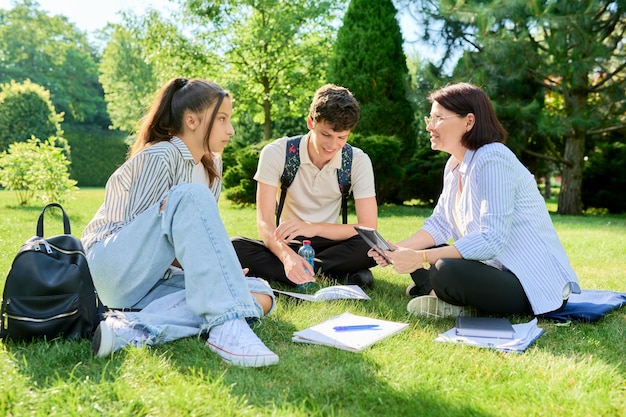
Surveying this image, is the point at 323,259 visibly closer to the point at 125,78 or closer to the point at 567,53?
the point at 567,53

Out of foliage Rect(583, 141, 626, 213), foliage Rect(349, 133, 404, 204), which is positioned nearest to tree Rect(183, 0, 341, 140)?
foliage Rect(349, 133, 404, 204)

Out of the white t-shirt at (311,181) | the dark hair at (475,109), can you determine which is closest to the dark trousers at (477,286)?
the dark hair at (475,109)

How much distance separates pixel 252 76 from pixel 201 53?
1.66m

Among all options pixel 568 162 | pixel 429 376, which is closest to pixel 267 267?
pixel 429 376

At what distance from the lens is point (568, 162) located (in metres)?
12.4

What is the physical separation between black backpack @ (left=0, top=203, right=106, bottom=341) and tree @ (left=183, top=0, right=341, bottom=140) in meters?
13.7

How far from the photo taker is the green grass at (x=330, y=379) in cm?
194

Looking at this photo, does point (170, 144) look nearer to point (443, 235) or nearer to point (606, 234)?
point (443, 235)

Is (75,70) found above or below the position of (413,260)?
above

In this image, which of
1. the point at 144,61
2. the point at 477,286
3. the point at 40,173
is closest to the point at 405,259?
the point at 477,286

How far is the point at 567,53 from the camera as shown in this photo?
1097cm

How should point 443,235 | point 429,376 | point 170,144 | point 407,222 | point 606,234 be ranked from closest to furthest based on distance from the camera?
point 429,376 < point 170,144 < point 443,235 < point 606,234 < point 407,222

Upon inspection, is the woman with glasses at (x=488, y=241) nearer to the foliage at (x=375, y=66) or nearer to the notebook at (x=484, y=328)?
the notebook at (x=484, y=328)

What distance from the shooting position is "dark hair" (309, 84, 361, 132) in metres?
3.64
